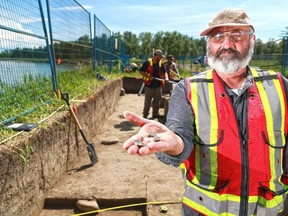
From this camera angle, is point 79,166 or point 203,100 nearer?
point 203,100

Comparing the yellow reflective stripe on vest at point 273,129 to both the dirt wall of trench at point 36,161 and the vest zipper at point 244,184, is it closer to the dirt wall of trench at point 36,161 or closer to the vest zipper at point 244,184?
the vest zipper at point 244,184

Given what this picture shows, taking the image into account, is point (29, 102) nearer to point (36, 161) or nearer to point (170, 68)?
point (36, 161)

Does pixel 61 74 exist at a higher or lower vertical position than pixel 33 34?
lower

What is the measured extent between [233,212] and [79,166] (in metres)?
3.14

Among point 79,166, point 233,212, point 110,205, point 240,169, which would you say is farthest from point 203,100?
point 79,166

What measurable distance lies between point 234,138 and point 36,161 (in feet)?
7.60

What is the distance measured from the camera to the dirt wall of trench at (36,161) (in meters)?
2.25

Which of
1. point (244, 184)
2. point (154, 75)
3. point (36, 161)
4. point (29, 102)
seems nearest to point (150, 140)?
point (244, 184)

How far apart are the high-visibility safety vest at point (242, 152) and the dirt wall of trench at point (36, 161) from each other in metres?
1.81

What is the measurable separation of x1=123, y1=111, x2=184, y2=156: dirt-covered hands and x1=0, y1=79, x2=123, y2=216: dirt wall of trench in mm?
1673

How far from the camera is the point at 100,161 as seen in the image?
14.0ft

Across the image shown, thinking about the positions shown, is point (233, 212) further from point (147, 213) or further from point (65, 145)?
point (65, 145)

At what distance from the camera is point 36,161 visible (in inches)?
109

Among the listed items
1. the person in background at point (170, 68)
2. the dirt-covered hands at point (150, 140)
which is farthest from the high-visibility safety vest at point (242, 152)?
the person in background at point (170, 68)
